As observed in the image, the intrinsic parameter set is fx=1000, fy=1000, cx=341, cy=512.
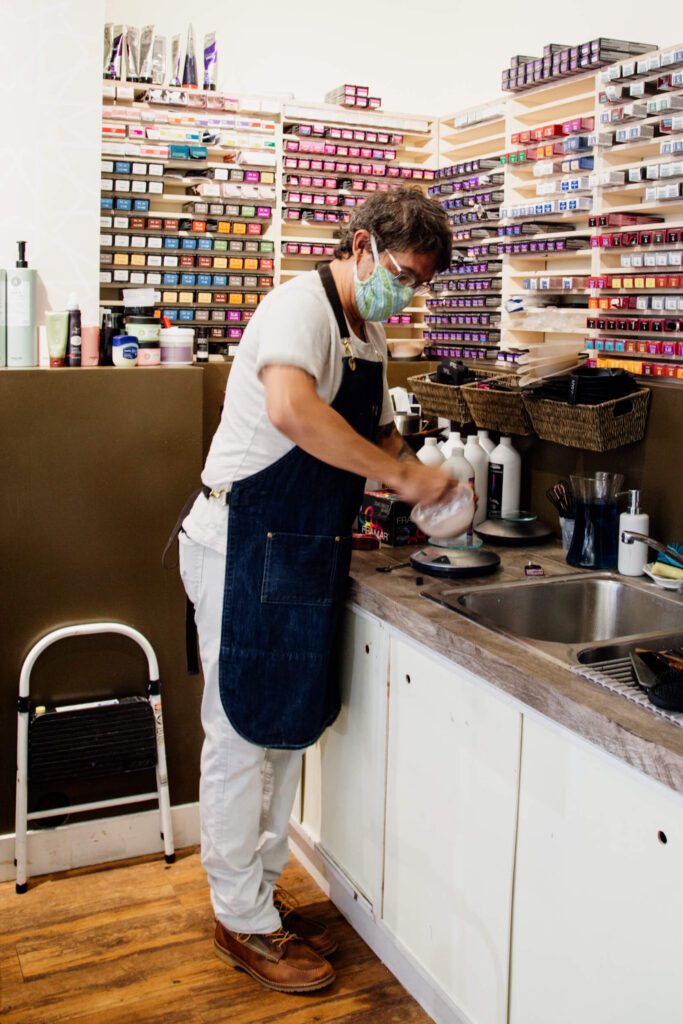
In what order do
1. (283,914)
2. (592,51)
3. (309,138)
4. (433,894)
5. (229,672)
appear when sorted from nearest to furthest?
(433,894)
(229,672)
(283,914)
(592,51)
(309,138)

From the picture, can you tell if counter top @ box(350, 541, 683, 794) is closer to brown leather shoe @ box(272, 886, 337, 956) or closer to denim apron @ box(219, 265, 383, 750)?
denim apron @ box(219, 265, 383, 750)

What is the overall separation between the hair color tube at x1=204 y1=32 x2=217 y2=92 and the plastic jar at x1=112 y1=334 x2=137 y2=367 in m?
5.10

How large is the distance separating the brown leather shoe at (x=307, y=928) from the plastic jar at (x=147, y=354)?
1516mm

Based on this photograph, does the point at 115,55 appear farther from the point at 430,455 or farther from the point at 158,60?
the point at 430,455

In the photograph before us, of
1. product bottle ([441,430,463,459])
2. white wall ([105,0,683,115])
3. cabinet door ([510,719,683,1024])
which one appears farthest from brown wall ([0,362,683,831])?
white wall ([105,0,683,115])

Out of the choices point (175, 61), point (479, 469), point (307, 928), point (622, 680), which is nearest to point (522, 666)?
point (622, 680)

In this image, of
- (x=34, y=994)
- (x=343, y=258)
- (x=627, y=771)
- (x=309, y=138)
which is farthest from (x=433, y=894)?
(x=309, y=138)

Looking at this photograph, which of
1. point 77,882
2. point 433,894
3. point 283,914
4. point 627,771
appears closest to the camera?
point 627,771

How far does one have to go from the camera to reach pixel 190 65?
7.25 meters

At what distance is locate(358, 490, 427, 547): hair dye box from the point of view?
9.29ft

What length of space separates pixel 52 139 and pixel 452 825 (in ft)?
7.47

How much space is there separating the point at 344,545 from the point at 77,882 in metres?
1.39

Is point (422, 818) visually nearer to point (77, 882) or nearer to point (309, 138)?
point (77, 882)

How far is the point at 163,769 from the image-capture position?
2998 millimetres
